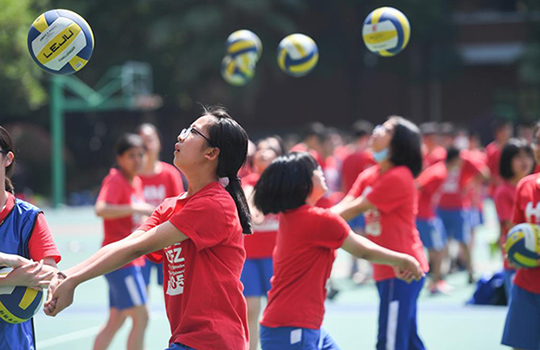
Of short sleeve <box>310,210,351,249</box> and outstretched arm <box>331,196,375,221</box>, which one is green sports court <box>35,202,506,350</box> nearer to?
outstretched arm <box>331,196,375,221</box>

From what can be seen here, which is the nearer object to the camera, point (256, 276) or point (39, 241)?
point (39, 241)

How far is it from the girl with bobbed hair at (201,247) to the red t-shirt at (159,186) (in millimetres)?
3777

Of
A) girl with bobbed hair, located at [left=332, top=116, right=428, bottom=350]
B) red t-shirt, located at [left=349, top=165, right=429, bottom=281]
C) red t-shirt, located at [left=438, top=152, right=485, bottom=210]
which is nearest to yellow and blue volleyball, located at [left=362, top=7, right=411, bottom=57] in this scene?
girl with bobbed hair, located at [left=332, top=116, right=428, bottom=350]

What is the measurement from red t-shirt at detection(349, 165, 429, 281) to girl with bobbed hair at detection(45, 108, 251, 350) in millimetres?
2127

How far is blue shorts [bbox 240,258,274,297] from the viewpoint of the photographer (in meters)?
6.60

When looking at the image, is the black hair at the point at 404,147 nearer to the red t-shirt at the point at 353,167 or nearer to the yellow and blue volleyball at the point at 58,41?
the yellow and blue volleyball at the point at 58,41

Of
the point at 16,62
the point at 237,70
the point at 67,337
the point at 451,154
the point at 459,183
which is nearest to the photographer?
the point at 67,337

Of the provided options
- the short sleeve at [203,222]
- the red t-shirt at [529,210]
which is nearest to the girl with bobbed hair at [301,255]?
the red t-shirt at [529,210]

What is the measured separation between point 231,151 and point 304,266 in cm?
118

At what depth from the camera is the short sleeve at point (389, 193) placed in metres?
5.64

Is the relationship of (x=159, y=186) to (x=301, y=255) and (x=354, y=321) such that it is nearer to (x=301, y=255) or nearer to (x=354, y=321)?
(x=354, y=321)

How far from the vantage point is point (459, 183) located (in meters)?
11.7

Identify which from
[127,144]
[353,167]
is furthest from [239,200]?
[353,167]

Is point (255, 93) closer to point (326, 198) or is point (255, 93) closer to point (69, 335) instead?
point (326, 198)
